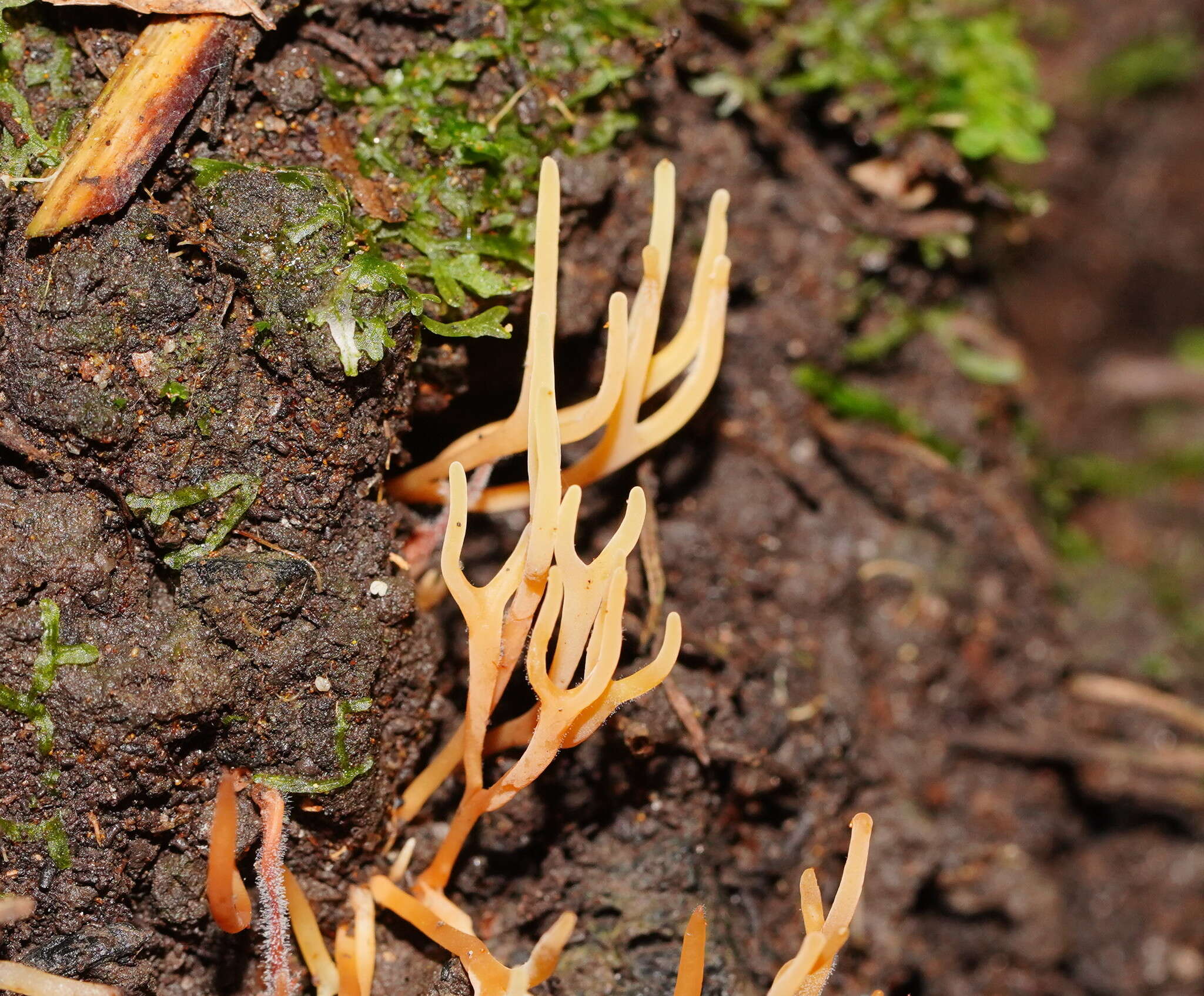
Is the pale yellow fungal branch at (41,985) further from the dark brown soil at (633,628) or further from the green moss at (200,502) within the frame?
the green moss at (200,502)

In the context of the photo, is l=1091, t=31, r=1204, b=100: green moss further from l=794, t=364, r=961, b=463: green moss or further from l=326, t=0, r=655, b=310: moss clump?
l=326, t=0, r=655, b=310: moss clump

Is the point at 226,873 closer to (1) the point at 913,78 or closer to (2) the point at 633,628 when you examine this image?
(2) the point at 633,628

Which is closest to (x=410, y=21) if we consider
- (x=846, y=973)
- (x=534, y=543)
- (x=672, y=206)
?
(x=672, y=206)

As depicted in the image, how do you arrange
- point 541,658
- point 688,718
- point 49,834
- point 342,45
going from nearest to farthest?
point 541,658 < point 49,834 < point 342,45 < point 688,718

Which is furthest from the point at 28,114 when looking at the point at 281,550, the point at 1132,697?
the point at 1132,697

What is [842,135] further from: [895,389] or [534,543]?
[534,543]

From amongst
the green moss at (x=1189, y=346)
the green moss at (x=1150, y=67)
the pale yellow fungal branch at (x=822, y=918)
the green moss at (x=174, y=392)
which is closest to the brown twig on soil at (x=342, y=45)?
the green moss at (x=174, y=392)

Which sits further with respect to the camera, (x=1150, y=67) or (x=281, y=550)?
(x=1150, y=67)
